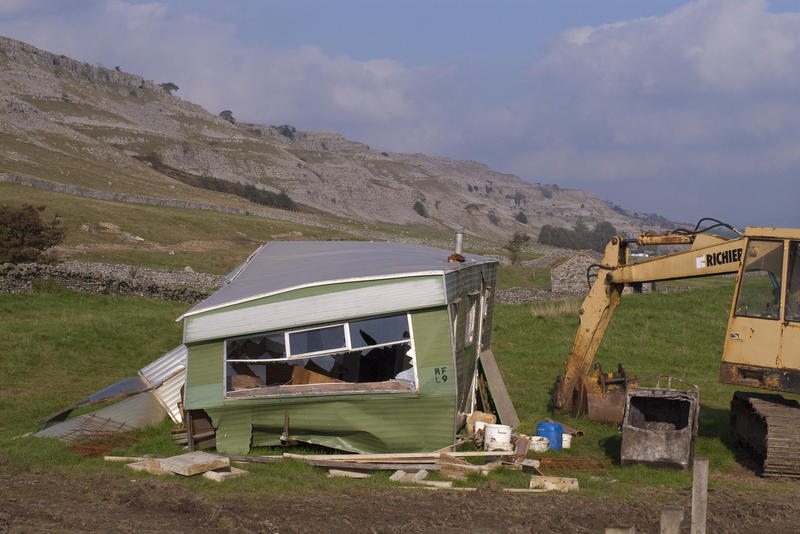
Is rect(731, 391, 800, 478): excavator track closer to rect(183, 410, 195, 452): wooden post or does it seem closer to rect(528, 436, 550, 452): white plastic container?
rect(528, 436, 550, 452): white plastic container

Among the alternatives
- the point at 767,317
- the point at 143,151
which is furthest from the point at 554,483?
the point at 143,151

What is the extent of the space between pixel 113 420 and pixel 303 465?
17.0 feet

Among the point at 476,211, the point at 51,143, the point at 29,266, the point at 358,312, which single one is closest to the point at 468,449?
the point at 358,312

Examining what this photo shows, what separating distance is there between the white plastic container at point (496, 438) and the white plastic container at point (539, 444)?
63 cm

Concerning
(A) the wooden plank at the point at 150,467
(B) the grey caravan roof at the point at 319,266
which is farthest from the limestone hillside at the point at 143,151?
(A) the wooden plank at the point at 150,467

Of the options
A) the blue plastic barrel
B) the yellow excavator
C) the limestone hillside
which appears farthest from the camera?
the limestone hillside

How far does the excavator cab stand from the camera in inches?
481

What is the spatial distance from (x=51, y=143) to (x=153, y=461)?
310 feet

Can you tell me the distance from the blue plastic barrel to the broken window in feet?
8.59

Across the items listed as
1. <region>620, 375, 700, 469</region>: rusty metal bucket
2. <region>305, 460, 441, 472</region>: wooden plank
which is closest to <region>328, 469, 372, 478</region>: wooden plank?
<region>305, 460, 441, 472</region>: wooden plank

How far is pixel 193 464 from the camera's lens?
11.1 m

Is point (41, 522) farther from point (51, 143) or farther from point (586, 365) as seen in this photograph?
point (51, 143)

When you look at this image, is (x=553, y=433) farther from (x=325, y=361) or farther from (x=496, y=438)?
(x=325, y=361)

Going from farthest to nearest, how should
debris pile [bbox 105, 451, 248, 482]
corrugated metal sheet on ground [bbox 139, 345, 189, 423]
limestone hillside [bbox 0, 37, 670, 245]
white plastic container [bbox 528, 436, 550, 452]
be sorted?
1. limestone hillside [bbox 0, 37, 670, 245]
2. corrugated metal sheet on ground [bbox 139, 345, 189, 423]
3. white plastic container [bbox 528, 436, 550, 452]
4. debris pile [bbox 105, 451, 248, 482]
